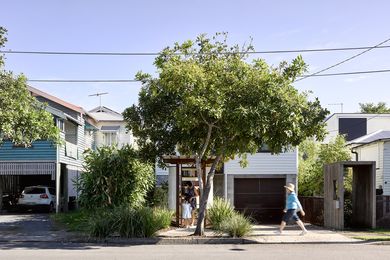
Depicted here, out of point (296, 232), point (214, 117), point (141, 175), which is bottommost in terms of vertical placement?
point (296, 232)

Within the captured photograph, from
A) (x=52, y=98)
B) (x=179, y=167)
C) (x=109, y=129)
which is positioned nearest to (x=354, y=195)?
(x=179, y=167)

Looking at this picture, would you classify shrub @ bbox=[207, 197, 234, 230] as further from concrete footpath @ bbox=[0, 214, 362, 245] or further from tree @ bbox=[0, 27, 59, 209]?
tree @ bbox=[0, 27, 59, 209]

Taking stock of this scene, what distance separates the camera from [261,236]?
1661cm

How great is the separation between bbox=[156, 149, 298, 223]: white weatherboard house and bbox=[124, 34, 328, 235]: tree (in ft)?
26.4

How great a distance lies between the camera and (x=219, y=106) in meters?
14.8

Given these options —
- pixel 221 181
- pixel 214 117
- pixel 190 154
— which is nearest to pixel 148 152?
pixel 190 154

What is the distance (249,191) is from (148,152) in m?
9.13

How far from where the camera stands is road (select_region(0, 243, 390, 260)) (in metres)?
12.5

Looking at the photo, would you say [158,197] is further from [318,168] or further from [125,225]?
[318,168]

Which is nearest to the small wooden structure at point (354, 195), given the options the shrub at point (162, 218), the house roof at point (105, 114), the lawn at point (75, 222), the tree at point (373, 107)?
the shrub at point (162, 218)

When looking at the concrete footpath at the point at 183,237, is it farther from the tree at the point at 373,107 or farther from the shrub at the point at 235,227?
the tree at the point at 373,107

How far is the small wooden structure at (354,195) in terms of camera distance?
1897 centimetres

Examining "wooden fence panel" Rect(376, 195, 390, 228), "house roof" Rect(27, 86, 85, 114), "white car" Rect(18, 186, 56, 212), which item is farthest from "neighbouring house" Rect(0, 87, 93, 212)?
"wooden fence panel" Rect(376, 195, 390, 228)

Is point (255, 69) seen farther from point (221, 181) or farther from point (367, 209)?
point (221, 181)
